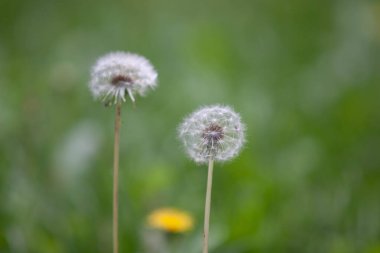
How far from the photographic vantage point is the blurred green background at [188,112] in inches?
107

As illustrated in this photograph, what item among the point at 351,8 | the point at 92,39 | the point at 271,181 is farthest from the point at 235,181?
the point at 351,8

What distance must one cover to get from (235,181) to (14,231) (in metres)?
1.09

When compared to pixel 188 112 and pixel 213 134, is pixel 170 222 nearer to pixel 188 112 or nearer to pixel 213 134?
pixel 213 134

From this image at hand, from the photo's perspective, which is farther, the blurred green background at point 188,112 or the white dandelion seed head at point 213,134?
the blurred green background at point 188,112

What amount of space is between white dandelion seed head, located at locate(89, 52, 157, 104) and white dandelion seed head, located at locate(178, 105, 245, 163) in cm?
19

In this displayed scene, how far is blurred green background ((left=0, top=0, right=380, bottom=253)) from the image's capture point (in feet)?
8.96

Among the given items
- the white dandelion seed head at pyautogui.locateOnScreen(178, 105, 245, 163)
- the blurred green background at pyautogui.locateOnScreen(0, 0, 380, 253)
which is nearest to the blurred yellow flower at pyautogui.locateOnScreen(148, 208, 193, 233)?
the blurred green background at pyautogui.locateOnScreen(0, 0, 380, 253)

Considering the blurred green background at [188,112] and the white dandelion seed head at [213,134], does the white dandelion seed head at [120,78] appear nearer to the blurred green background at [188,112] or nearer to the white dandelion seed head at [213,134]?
the white dandelion seed head at [213,134]

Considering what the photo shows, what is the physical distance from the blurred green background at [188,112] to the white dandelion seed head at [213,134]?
89 cm

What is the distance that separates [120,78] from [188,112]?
199 cm

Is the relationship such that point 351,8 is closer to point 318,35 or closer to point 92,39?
point 318,35

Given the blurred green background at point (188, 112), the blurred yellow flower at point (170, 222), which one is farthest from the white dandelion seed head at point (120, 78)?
the blurred green background at point (188, 112)

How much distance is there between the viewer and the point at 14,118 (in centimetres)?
348

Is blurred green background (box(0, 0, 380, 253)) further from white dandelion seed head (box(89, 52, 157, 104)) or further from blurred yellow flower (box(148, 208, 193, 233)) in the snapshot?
white dandelion seed head (box(89, 52, 157, 104))
